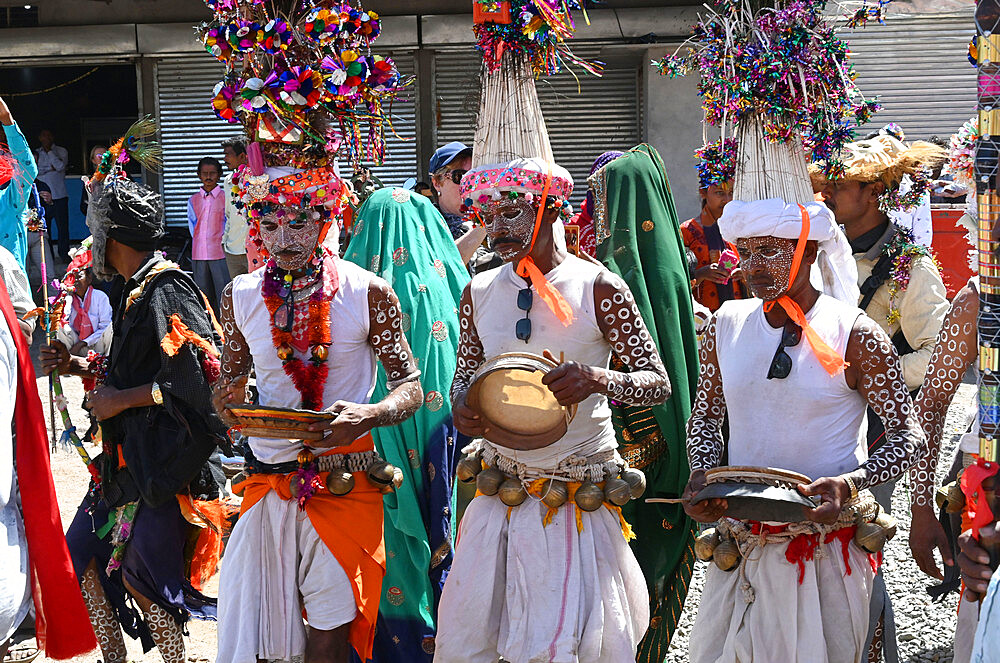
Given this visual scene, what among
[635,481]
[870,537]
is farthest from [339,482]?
[870,537]

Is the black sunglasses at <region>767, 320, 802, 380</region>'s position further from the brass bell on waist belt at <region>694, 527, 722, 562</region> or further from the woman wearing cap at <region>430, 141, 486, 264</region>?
the woman wearing cap at <region>430, 141, 486, 264</region>

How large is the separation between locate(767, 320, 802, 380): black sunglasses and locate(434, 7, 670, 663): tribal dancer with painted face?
42 cm

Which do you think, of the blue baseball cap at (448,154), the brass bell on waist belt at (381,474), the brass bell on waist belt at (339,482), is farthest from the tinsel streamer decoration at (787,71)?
the blue baseball cap at (448,154)

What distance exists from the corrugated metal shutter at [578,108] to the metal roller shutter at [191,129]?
0.41 m

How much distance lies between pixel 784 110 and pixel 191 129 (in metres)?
12.4

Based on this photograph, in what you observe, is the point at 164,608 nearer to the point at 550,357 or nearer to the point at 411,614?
the point at 411,614

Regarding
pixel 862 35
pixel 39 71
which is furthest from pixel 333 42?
pixel 39 71

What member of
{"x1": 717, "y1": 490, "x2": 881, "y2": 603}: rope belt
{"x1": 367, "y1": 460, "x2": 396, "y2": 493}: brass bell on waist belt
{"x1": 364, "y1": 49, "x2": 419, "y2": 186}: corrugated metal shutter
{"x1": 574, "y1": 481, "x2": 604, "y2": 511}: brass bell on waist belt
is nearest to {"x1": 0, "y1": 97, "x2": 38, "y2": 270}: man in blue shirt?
{"x1": 367, "y1": 460, "x2": 396, "y2": 493}: brass bell on waist belt

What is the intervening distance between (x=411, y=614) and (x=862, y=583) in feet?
6.56

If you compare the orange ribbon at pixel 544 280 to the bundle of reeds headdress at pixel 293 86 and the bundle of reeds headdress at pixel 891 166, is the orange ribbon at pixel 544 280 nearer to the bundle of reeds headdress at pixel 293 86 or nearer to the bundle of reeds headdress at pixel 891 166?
the bundle of reeds headdress at pixel 293 86

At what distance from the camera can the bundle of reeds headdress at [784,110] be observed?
3719 mm

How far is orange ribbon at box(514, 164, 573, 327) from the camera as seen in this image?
3.93 m

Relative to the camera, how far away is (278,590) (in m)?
3.95

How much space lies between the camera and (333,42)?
4109mm
